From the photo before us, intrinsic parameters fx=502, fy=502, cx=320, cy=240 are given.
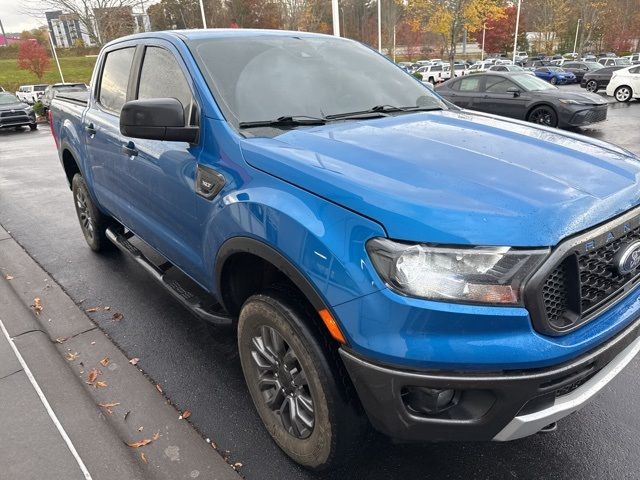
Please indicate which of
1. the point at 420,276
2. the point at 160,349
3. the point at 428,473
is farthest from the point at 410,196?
the point at 160,349

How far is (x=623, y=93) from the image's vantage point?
19.4 meters

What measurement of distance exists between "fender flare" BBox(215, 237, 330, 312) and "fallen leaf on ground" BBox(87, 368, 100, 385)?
3.66 ft

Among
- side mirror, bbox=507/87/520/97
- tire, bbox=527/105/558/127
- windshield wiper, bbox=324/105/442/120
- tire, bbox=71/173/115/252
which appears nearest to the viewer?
windshield wiper, bbox=324/105/442/120

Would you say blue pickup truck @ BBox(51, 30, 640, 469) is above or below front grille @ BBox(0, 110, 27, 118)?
above

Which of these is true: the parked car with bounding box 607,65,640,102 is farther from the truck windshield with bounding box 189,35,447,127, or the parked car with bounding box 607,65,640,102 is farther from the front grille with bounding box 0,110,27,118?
the front grille with bounding box 0,110,27,118

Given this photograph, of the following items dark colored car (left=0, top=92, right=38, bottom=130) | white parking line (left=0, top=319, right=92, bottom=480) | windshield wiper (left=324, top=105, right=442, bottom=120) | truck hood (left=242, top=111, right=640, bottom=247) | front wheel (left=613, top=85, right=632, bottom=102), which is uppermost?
windshield wiper (left=324, top=105, right=442, bottom=120)

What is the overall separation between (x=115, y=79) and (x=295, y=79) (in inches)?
71.2

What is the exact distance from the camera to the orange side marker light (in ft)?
5.86

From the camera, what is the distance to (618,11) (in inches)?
2169

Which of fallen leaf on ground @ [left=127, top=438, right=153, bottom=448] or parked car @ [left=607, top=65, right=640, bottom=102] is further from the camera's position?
parked car @ [left=607, top=65, right=640, bottom=102]

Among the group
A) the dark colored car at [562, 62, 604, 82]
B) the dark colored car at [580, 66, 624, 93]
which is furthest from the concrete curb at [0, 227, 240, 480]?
the dark colored car at [562, 62, 604, 82]

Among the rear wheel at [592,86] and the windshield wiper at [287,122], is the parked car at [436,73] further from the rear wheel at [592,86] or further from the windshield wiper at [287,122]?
the windshield wiper at [287,122]

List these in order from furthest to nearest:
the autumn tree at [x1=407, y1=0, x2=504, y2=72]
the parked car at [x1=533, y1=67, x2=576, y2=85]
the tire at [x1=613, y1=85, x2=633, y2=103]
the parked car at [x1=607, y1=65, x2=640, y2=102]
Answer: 1. the autumn tree at [x1=407, y1=0, x2=504, y2=72]
2. the parked car at [x1=533, y1=67, x2=576, y2=85]
3. the tire at [x1=613, y1=85, x2=633, y2=103]
4. the parked car at [x1=607, y1=65, x2=640, y2=102]

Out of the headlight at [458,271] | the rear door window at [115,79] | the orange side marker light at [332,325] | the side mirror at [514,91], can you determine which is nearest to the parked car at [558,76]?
the side mirror at [514,91]
